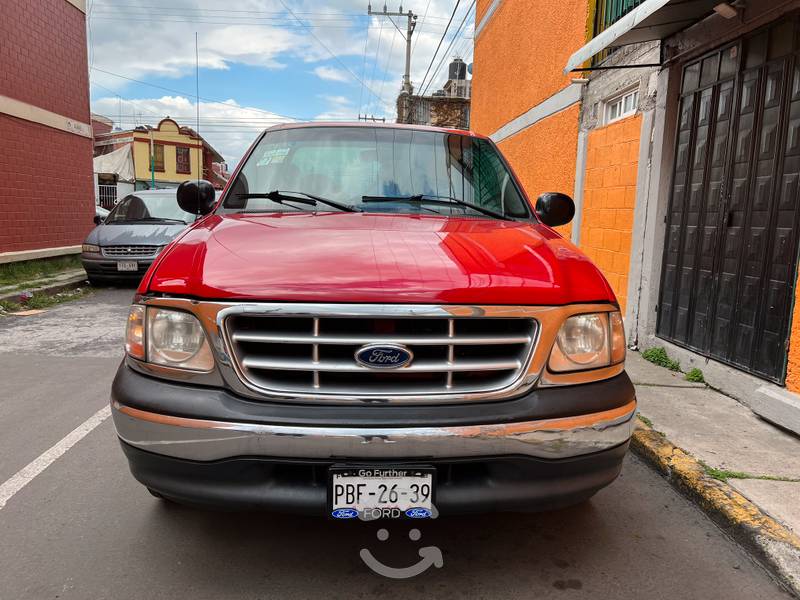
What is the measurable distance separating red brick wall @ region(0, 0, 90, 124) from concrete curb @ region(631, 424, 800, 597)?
11332 millimetres

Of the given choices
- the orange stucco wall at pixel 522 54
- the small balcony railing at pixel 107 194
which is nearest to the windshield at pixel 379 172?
the orange stucco wall at pixel 522 54

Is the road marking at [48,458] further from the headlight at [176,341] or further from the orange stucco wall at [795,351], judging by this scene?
the orange stucco wall at [795,351]

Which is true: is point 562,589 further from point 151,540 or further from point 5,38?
point 5,38

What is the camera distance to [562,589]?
2344mm

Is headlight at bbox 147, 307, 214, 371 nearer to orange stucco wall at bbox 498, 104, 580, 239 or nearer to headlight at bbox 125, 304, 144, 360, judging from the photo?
headlight at bbox 125, 304, 144, 360

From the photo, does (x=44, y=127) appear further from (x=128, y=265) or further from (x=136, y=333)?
(x=136, y=333)

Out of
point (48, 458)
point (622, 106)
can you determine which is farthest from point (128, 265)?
point (622, 106)

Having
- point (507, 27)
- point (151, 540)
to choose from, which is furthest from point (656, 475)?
point (507, 27)

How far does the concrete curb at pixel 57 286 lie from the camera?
8617 millimetres

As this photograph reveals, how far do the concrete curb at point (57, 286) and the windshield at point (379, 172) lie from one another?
6792 mm

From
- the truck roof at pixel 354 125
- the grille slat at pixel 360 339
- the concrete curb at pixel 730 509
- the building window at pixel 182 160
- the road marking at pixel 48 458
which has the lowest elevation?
the road marking at pixel 48 458

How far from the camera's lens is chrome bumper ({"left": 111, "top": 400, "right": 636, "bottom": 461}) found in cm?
197

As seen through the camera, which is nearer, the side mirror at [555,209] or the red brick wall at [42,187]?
the side mirror at [555,209]

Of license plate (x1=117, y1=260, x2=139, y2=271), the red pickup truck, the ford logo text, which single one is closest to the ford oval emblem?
the red pickup truck
